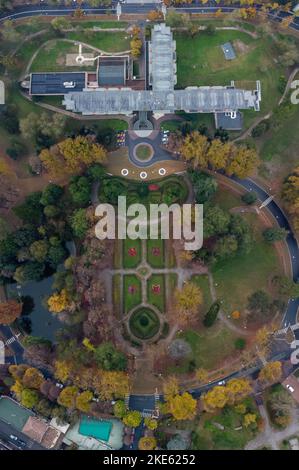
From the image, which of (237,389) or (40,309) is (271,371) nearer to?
(237,389)

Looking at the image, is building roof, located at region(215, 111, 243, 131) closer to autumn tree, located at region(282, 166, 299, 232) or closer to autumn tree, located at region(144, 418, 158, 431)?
autumn tree, located at region(282, 166, 299, 232)

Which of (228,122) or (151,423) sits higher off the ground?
(228,122)

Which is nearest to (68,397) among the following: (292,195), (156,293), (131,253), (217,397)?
(156,293)

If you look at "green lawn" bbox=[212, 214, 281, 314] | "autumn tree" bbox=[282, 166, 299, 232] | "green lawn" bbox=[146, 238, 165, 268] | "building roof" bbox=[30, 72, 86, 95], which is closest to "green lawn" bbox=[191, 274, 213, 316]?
"green lawn" bbox=[212, 214, 281, 314]

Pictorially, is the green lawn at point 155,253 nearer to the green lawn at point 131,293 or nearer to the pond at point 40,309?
the green lawn at point 131,293

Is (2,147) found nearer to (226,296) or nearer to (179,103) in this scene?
(179,103)

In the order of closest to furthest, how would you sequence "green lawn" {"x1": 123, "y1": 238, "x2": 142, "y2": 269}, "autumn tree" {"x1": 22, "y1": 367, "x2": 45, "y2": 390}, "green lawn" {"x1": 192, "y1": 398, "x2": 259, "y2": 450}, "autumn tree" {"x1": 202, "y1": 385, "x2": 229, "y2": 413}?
"autumn tree" {"x1": 202, "y1": 385, "x2": 229, "y2": 413} < "autumn tree" {"x1": 22, "y1": 367, "x2": 45, "y2": 390} < "green lawn" {"x1": 192, "y1": 398, "x2": 259, "y2": 450} < "green lawn" {"x1": 123, "y1": 238, "x2": 142, "y2": 269}
